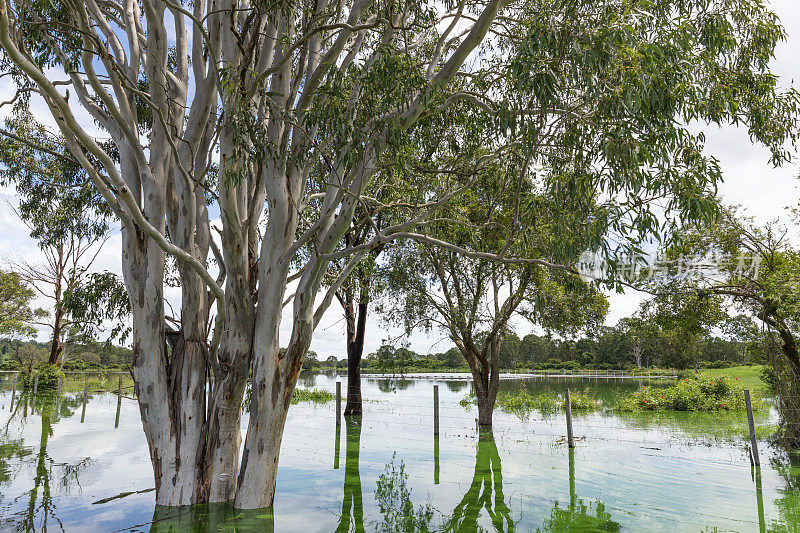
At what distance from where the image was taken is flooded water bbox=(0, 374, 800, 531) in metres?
5.55

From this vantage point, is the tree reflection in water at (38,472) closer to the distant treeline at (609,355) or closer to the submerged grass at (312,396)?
the submerged grass at (312,396)

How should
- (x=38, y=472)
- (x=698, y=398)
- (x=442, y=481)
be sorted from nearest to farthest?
1. (x=442, y=481)
2. (x=38, y=472)
3. (x=698, y=398)

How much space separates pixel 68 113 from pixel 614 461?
27.9ft

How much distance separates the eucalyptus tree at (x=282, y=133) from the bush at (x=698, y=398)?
1143 centimetres

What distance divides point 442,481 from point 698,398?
12.3 m

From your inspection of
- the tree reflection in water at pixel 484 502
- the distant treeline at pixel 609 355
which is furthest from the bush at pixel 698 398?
the distant treeline at pixel 609 355

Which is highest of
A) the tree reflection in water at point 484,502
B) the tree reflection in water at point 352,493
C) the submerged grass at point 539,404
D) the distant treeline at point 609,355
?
the distant treeline at point 609,355

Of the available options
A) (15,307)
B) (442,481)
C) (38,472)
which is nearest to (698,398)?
(442,481)

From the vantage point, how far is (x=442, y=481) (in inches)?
288

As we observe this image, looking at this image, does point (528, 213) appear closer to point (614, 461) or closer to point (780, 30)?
point (780, 30)

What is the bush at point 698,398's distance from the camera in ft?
52.8

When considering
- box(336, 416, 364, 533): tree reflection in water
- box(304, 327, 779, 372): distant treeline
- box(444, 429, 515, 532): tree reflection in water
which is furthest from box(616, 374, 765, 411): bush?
box(304, 327, 779, 372): distant treeline

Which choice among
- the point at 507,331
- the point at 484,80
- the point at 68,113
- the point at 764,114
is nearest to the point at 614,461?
the point at 507,331

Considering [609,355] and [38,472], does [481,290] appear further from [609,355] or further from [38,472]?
[609,355]
